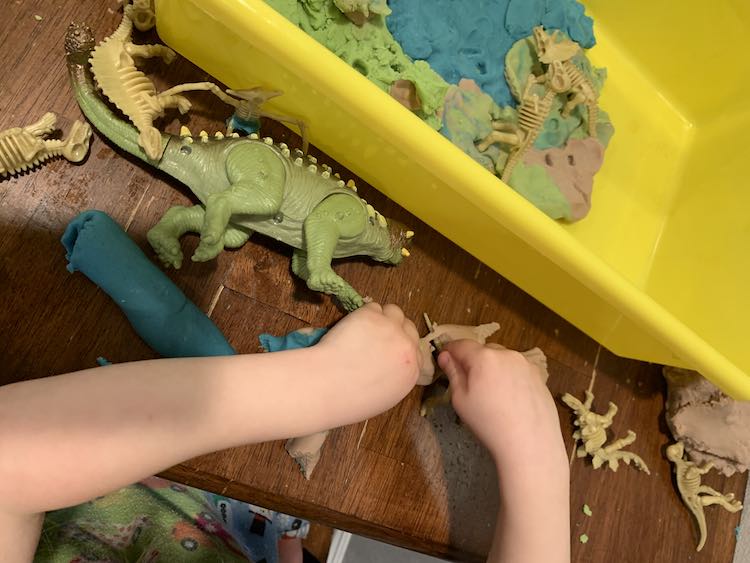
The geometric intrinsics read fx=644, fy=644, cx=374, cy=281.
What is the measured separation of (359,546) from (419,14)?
2.53 ft

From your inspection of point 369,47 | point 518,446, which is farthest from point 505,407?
point 369,47

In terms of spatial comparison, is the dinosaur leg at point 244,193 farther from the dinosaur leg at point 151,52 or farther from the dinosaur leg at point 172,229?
the dinosaur leg at point 151,52

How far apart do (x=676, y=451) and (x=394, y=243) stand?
0.48 m

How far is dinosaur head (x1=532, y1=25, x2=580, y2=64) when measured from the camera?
81cm

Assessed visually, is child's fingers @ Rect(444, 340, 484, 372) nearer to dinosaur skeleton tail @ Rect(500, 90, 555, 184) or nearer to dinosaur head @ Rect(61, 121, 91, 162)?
dinosaur skeleton tail @ Rect(500, 90, 555, 184)

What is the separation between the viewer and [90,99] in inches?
21.5

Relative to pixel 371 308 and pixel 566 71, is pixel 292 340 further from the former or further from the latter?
pixel 566 71

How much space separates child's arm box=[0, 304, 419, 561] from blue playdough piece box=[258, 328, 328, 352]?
0.06 metres

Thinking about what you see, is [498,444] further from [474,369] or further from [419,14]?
[419,14]

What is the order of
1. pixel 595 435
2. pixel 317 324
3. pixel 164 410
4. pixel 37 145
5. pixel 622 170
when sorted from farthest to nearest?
pixel 622 170 < pixel 595 435 < pixel 317 324 < pixel 37 145 < pixel 164 410

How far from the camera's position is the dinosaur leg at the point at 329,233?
56 centimetres

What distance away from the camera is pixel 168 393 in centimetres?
43

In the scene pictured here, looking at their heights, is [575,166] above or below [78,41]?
above

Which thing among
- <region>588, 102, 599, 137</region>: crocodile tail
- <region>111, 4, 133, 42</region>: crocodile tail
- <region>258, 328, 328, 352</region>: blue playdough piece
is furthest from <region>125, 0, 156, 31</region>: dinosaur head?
<region>588, 102, 599, 137</region>: crocodile tail
